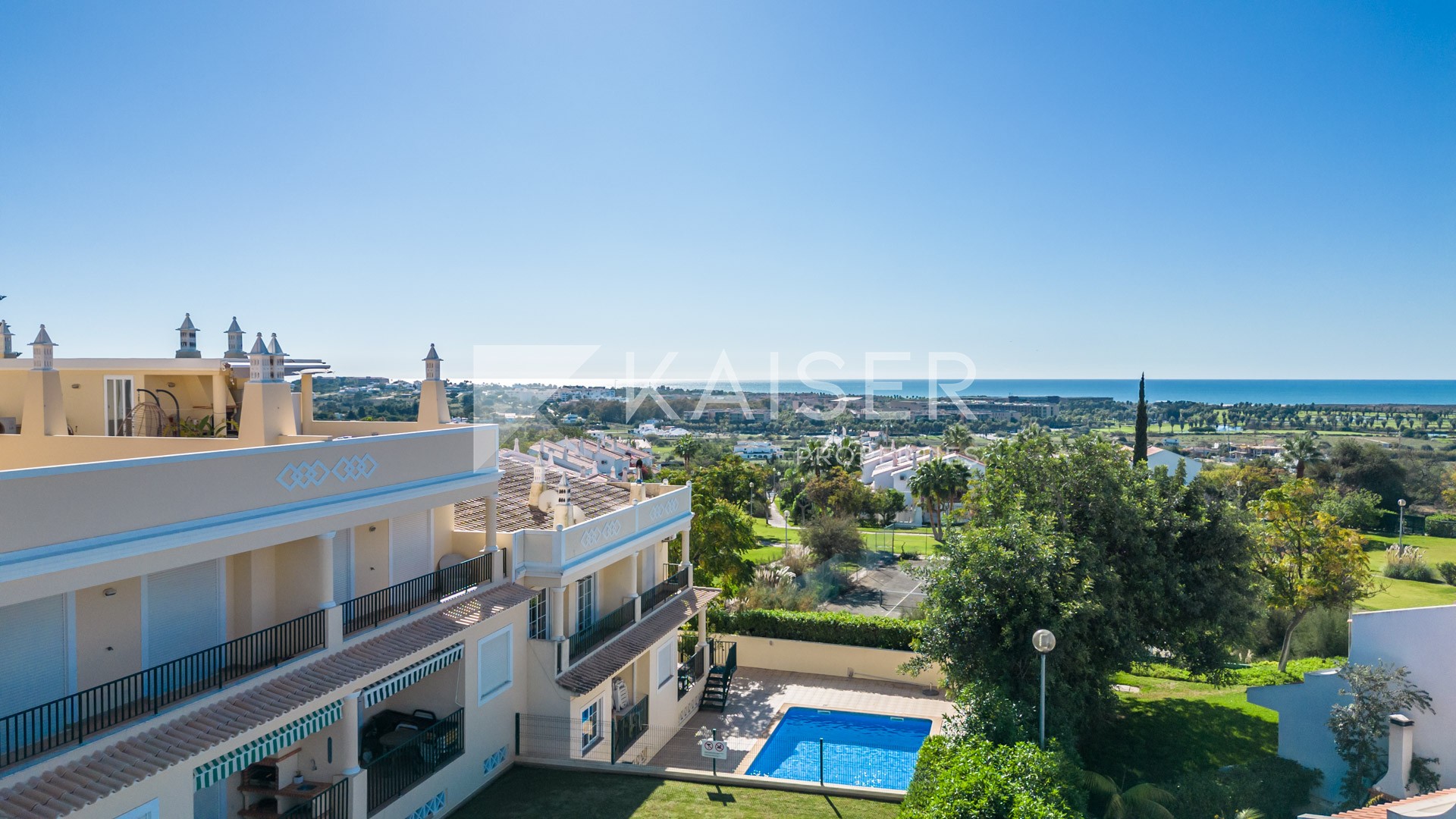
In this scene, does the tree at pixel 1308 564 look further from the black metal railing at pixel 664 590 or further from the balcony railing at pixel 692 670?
the black metal railing at pixel 664 590

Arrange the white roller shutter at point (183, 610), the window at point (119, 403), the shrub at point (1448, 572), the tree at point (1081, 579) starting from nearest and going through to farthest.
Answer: the white roller shutter at point (183, 610) < the window at point (119, 403) < the tree at point (1081, 579) < the shrub at point (1448, 572)

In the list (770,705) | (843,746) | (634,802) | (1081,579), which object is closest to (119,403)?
(634,802)

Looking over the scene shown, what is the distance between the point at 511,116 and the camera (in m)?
24.4

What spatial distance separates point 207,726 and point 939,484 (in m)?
54.6

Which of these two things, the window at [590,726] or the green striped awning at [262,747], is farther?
the window at [590,726]

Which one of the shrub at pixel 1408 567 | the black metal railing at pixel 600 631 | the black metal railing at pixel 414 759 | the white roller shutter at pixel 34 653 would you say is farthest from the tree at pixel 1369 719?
the shrub at pixel 1408 567

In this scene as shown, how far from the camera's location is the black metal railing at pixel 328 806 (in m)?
11.1

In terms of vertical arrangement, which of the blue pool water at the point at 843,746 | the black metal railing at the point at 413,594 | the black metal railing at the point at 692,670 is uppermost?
the black metal railing at the point at 413,594

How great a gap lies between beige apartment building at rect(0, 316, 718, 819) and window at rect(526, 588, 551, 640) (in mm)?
71

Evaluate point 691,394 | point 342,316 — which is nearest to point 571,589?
point 342,316

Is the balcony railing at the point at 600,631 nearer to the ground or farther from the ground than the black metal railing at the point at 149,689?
nearer to the ground

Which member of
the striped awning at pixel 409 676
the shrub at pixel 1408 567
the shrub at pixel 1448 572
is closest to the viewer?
the striped awning at pixel 409 676

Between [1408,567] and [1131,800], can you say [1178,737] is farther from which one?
[1408,567]

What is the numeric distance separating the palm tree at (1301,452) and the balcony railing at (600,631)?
67929 millimetres
